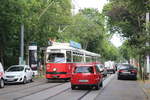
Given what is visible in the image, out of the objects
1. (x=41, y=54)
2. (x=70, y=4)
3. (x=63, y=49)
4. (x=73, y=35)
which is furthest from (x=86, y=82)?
(x=73, y=35)

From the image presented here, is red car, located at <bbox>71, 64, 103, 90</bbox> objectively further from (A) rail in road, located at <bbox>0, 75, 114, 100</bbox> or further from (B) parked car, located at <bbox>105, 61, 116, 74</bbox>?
(B) parked car, located at <bbox>105, 61, 116, 74</bbox>

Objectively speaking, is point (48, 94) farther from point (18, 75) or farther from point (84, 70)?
point (18, 75)

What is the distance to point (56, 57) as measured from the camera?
29.0m

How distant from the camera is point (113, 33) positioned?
3709cm

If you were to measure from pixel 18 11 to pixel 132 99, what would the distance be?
54.8 ft

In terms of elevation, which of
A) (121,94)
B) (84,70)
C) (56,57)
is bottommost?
(121,94)

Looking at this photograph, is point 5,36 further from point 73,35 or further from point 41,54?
point 73,35

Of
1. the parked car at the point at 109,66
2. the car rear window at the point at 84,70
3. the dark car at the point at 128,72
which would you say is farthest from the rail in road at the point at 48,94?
the parked car at the point at 109,66

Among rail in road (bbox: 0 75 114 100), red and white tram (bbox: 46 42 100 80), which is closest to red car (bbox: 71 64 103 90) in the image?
rail in road (bbox: 0 75 114 100)

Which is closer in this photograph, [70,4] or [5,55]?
[5,55]

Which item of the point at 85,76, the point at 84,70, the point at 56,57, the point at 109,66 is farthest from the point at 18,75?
the point at 109,66

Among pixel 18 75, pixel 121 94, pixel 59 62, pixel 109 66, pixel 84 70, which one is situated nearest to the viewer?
pixel 121 94

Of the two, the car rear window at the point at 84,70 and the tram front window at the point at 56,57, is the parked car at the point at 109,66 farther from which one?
the car rear window at the point at 84,70

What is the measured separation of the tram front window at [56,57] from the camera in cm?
2878
